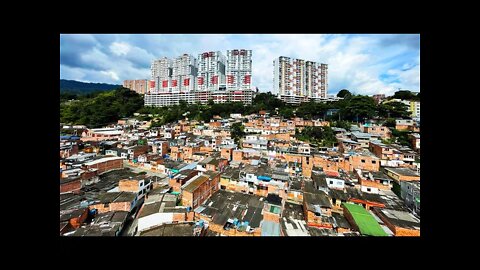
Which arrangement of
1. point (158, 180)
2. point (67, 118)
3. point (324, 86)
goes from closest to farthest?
point (158, 180) → point (67, 118) → point (324, 86)

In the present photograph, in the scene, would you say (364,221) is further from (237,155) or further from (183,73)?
(183,73)

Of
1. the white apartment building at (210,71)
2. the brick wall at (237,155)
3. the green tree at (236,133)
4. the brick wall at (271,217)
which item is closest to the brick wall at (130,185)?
the brick wall at (271,217)

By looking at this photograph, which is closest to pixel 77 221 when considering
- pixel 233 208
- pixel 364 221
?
pixel 233 208

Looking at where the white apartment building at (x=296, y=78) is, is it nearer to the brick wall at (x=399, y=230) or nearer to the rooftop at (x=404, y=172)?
the rooftop at (x=404, y=172)

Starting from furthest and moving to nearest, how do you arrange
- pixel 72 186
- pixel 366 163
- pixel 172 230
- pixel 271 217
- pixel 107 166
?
1. pixel 366 163
2. pixel 107 166
3. pixel 72 186
4. pixel 271 217
5. pixel 172 230

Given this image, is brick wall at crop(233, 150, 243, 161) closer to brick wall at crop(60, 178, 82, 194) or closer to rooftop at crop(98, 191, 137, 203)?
rooftop at crop(98, 191, 137, 203)

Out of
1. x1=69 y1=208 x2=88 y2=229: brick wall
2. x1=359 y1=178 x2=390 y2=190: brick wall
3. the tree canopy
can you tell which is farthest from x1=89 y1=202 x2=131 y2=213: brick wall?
the tree canopy
